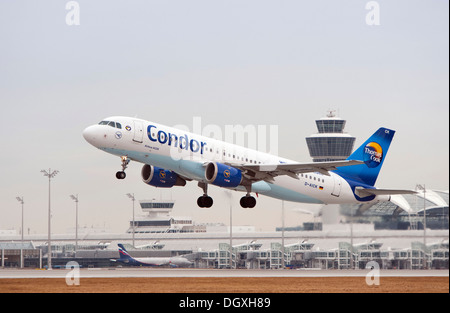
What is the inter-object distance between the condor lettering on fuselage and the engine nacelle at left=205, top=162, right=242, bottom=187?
66.1 inches

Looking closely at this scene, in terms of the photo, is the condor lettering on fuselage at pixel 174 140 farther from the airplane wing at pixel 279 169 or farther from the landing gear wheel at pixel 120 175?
the airplane wing at pixel 279 169

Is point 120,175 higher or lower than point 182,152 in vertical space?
lower

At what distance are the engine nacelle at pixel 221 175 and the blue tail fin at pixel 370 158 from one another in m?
15.0

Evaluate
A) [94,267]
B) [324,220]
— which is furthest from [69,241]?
[324,220]

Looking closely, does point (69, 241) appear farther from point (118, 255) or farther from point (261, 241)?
point (261, 241)

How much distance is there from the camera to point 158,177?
70.1m

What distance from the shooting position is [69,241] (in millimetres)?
142625

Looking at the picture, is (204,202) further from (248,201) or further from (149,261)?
(149,261)

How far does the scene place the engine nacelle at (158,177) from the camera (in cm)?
7012

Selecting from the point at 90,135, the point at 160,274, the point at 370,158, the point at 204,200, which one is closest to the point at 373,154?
the point at 370,158

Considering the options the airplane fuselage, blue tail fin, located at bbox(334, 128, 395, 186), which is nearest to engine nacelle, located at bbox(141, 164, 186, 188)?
the airplane fuselage

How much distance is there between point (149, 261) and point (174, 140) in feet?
232

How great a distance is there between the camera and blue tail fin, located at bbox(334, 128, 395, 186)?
258 feet

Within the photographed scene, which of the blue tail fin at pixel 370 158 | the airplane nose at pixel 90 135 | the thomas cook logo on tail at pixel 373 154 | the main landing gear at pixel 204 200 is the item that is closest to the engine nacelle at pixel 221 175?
the main landing gear at pixel 204 200
